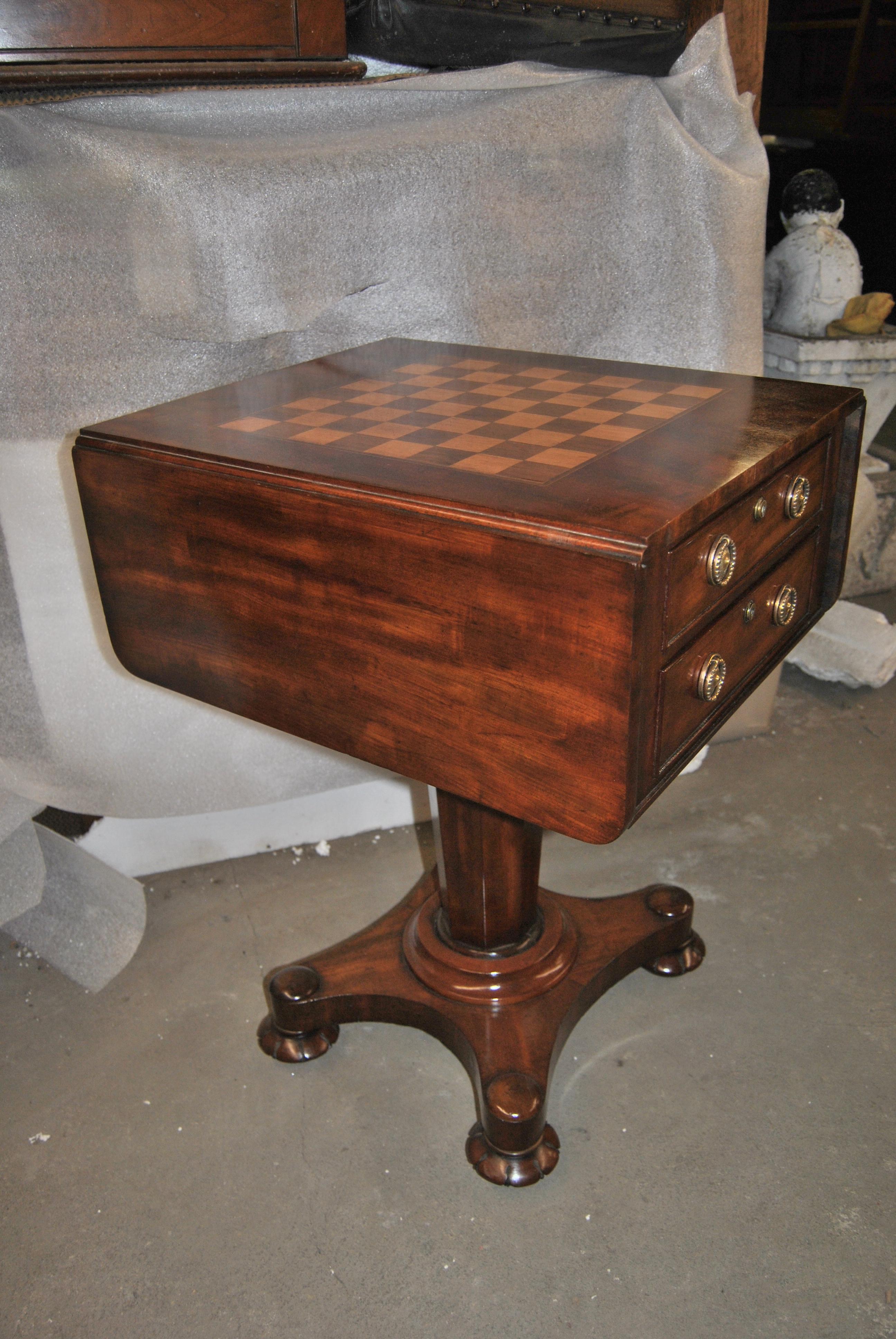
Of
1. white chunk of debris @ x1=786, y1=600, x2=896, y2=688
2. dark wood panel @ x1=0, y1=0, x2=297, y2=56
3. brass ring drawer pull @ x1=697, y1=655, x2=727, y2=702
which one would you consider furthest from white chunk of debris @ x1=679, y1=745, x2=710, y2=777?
dark wood panel @ x1=0, y1=0, x2=297, y2=56

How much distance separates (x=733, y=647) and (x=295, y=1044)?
786mm

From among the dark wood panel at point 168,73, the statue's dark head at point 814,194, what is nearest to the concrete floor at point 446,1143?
the dark wood panel at point 168,73

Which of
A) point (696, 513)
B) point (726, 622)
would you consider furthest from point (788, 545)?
point (696, 513)

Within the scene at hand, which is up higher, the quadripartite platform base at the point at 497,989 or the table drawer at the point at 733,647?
the table drawer at the point at 733,647

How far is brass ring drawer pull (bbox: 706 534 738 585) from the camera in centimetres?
87

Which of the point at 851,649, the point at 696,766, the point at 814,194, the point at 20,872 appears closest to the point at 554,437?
the point at 20,872

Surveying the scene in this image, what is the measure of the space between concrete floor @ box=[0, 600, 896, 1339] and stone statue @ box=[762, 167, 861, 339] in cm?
116

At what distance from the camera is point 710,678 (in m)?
0.91

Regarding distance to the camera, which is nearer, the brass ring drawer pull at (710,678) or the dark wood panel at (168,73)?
the brass ring drawer pull at (710,678)

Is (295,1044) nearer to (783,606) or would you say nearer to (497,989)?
(497,989)

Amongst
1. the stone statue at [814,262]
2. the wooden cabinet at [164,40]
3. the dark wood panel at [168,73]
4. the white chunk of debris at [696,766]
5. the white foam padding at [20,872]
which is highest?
the wooden cabinet at [164,40]

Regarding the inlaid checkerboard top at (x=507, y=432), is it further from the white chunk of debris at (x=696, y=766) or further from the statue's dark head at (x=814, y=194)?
the statue's dark head at (x=814, y=194)

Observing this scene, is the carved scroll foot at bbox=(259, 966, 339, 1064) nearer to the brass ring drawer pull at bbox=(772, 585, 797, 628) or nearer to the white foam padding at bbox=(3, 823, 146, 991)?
the white foam padding at bbox=(3, 823, 146, 991)

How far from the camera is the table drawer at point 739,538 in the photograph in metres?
0.84
